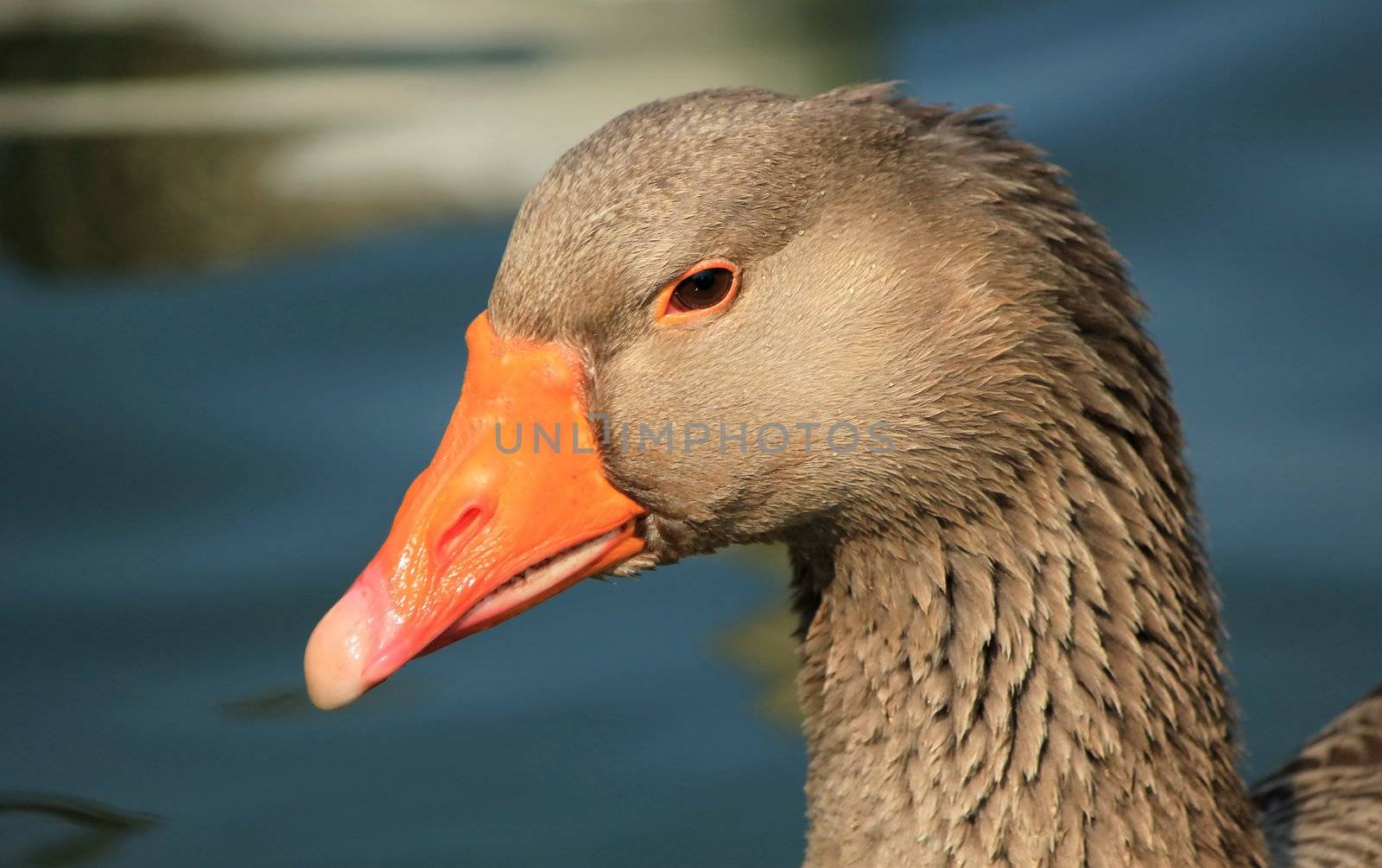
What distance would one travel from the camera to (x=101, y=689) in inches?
242

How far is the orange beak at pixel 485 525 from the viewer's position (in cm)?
352

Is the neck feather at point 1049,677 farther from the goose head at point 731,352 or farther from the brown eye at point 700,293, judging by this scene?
the brown eye at point 700,293

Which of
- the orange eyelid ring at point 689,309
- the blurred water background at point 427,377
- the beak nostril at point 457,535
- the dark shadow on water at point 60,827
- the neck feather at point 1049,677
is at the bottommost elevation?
the neck feather at point 1049,677

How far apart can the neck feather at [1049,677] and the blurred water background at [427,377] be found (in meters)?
2.02

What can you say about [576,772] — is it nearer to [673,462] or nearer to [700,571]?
[700,571]

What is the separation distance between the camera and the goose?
3520mm

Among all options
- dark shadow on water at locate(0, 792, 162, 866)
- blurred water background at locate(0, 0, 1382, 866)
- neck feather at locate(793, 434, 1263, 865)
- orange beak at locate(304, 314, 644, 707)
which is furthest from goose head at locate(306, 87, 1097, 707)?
dark shadow on water at locate(0, 792, 162, 866)

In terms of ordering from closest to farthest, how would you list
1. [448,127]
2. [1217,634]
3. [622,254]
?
[622,254]
[1217,634]
[448,127]

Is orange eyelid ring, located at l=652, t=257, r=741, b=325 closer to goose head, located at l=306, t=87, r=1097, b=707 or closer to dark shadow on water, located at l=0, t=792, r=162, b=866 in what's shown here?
goose head, located at l=306, t=87, r=1097, b=707

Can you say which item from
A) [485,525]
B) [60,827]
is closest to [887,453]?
[485,525]

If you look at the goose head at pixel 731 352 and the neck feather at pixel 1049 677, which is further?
the neck feather at pixel 1049 677

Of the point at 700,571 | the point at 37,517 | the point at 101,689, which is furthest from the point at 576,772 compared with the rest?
the point at 37,517

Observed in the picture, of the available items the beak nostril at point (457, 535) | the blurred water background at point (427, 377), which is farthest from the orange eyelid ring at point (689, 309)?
the blurred water background at point (427, 377)

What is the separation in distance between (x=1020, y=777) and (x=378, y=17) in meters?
6.12
